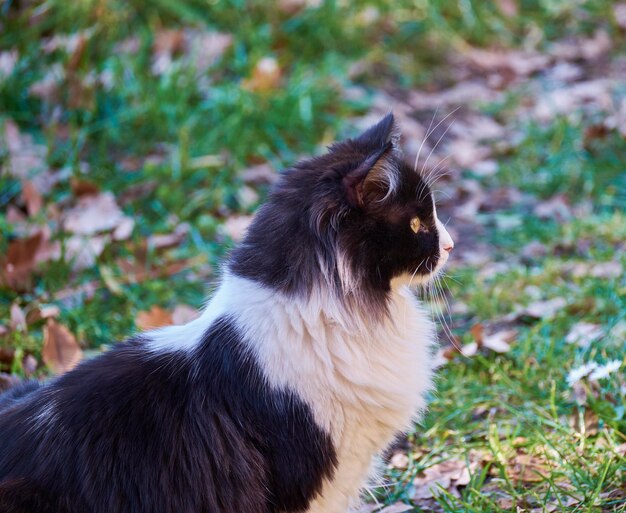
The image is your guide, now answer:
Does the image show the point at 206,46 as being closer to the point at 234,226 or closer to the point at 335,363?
the point at 234,226

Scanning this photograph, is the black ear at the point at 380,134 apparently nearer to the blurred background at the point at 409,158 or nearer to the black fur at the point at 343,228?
the black fur at the point at 343,228

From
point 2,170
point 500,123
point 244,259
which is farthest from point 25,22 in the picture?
point 244,259

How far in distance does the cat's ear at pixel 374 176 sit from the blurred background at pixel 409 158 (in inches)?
12.8

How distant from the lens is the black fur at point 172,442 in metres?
1.90

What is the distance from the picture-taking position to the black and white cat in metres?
1.92

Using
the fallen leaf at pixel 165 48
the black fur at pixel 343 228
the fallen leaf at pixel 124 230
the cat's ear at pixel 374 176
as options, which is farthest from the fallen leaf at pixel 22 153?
the cat's ear at pixel 374 176

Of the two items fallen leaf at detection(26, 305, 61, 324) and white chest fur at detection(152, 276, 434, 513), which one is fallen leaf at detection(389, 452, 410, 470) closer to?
white chest fur at detection(152, 276, 434, 513)

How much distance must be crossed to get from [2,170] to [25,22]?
1075 millimetres

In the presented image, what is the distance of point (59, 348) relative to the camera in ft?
9.89

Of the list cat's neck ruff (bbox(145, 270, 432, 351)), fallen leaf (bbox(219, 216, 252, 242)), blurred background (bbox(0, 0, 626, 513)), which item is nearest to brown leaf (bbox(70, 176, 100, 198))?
blurred background (bbox(0, 0, 626, 513))

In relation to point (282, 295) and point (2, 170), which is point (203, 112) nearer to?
point (2, 170)

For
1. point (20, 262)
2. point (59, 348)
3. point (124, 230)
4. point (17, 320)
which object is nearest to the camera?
point (59, 348)

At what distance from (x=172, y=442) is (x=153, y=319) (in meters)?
1.19

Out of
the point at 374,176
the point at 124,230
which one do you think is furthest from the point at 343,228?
the point at 124,230
